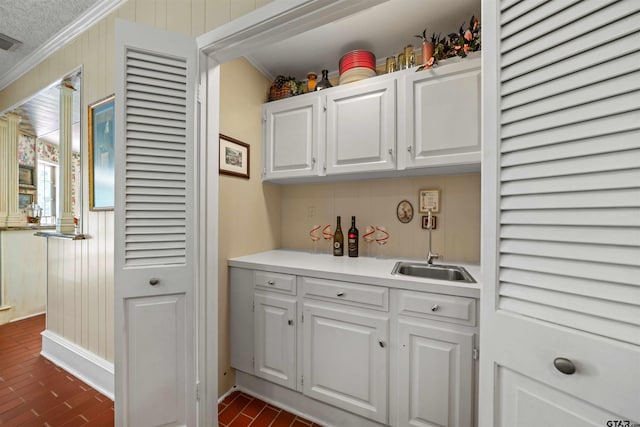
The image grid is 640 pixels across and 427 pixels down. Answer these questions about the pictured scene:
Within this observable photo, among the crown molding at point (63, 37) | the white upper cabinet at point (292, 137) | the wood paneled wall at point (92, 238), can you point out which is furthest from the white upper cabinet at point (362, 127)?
the crown molding at point (63, 37)

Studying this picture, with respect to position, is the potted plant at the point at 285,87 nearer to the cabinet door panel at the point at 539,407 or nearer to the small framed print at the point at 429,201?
the small framed print at the point at 429,201

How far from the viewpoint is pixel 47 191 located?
3311 mm

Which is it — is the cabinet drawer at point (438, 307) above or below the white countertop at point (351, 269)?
below

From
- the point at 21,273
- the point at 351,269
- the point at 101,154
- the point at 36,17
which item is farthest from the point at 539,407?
the point at 21,273

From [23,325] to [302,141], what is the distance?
11.9ft

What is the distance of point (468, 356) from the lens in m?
1.23

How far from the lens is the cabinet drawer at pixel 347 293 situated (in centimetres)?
142

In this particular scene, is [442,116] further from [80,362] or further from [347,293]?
[80,362]

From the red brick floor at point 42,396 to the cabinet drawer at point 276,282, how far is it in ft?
3.88

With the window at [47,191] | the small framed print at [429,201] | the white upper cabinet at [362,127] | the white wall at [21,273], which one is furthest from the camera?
the window at [47,191]

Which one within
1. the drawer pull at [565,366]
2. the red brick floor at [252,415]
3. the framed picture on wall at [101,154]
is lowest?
the red brick floor at [252,415]

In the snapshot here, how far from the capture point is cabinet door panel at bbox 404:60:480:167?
151 centimetres

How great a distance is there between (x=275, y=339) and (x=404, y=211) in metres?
1.31

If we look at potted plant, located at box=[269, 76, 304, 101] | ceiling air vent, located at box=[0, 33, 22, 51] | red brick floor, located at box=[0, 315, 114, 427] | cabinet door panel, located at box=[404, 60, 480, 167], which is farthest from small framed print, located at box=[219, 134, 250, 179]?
ceiling air vent, located at box=[0, 33, 22, 51]
